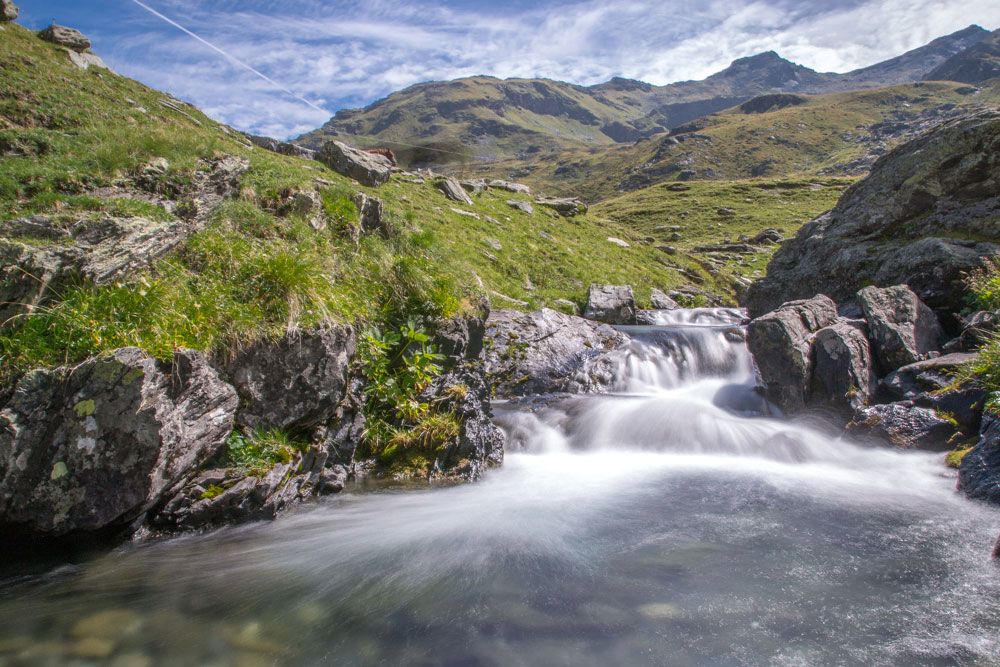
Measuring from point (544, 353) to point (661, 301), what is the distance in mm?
13164

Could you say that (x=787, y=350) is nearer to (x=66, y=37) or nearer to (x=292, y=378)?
(x=292, y=378)

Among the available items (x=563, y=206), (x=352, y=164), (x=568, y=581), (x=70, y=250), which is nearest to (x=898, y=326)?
(x=568, y=581)

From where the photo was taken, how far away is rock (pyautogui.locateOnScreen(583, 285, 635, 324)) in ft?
67.9

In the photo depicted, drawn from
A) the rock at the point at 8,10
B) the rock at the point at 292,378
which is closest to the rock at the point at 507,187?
the rock at the point at 8,10

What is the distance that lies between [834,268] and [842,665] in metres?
18.4

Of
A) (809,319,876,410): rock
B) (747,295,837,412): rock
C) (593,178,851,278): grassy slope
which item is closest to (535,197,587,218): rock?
(593,178,851,278): grassy slope

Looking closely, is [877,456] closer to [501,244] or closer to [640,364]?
[640,364]

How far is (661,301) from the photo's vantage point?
2617 centimetres

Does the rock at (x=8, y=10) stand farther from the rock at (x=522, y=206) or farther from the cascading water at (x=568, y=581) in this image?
the cascading water at (x=568, y=581)

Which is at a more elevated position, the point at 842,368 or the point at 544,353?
the point at 544,353

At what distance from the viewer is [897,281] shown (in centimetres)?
1534

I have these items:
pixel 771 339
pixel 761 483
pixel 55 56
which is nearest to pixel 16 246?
pixel 761 483

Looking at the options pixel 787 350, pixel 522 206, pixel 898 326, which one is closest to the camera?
pixel 898 326

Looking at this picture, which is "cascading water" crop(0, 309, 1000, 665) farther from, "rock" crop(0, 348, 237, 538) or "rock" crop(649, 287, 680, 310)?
"rock" crop(649, 287, 680, 310)
